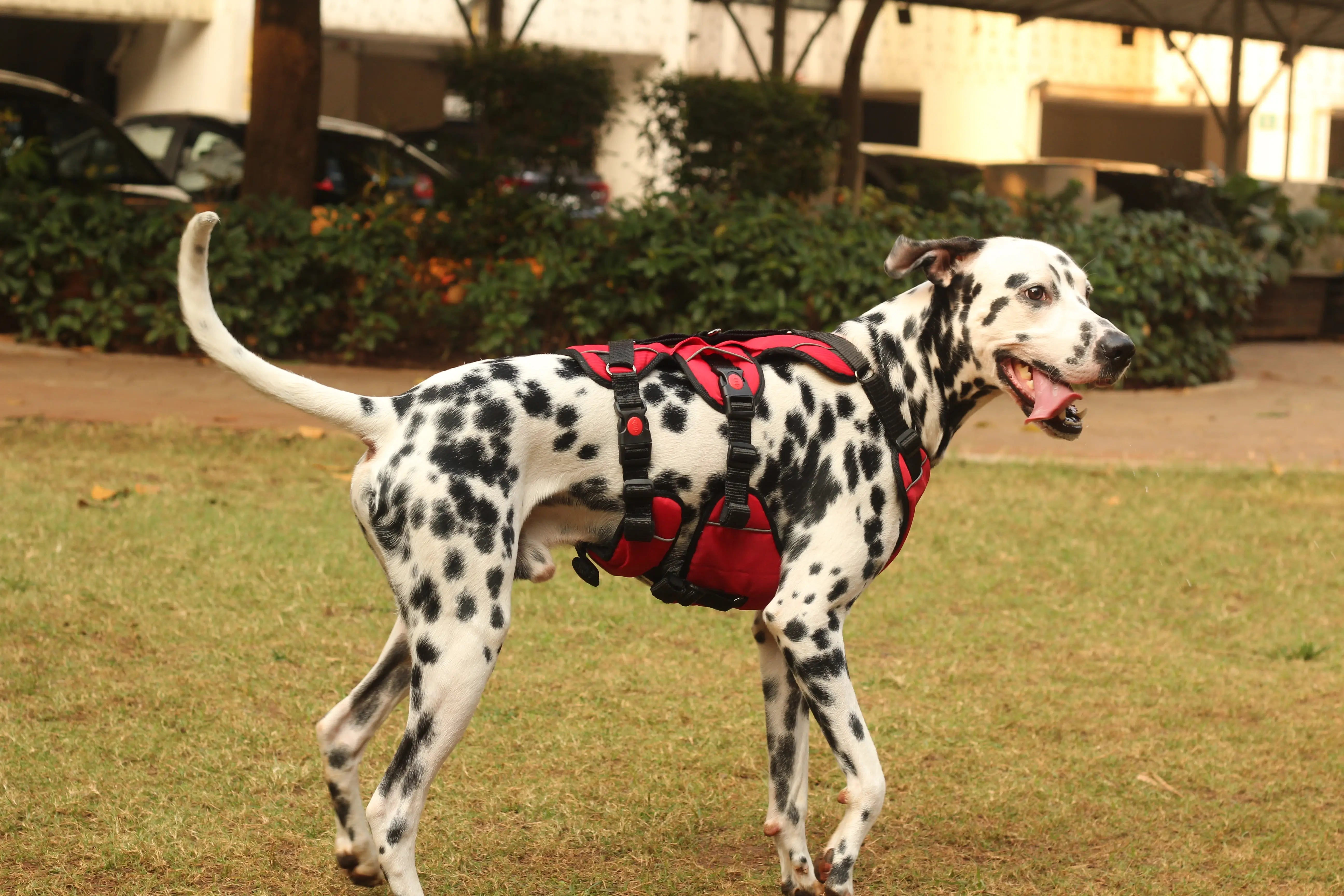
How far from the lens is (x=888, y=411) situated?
3.36 meters

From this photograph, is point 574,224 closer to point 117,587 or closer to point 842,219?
point 842,219

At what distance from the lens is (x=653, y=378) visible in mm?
3281

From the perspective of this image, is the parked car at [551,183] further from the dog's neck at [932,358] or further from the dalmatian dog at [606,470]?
the dalmatian dog at [606,470]

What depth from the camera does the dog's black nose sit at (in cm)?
320

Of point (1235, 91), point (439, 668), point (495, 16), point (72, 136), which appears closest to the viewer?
point (439, 668)

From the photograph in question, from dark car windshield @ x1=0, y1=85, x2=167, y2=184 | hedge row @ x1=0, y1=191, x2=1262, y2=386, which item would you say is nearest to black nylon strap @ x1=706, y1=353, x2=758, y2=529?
hedge row @ x1=0, y1=191, x2=1262, y2=386

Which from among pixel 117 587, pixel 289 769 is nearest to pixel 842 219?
pixel 117 587

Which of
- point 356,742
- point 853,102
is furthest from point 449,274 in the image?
point 356,742

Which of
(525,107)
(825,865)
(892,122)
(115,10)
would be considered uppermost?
(115,10)

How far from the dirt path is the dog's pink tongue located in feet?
17.3

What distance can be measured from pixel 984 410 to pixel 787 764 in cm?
790

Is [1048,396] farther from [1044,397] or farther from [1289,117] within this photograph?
[1289,117]

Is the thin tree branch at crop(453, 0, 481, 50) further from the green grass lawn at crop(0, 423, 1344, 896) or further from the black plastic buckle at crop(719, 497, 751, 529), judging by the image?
the black plastic buckle at crop(719, 497, 751, 529)

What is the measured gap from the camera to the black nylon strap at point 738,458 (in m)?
3.23
